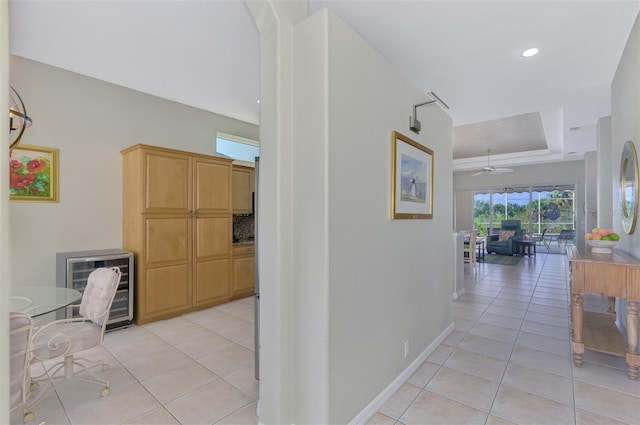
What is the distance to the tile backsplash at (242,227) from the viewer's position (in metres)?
5.14

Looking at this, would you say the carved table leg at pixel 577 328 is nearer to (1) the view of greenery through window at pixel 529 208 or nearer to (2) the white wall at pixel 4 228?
(2) the white wall at pixel 4 228

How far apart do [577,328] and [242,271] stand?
159 inches

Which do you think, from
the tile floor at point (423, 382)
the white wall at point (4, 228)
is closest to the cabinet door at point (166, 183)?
the tile floor at point (423, 382)

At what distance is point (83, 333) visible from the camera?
2258 millimetres

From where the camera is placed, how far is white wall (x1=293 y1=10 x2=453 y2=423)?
1.67 m

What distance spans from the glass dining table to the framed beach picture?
7.90 ft

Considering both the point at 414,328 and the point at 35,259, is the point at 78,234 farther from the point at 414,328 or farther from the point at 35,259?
the point at 414,328

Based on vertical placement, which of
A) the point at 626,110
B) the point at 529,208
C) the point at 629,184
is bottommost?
the point at 529,208

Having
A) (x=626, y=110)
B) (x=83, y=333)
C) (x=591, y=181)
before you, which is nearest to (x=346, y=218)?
(x=83, y=333)

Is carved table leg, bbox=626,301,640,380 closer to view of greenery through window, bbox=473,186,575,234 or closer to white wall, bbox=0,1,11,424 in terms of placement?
white wall, bbox=0,1,11,424

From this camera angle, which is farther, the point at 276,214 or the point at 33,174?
the point at 33,174

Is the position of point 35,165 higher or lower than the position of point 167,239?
higher

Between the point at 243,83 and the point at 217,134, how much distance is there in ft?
4.91

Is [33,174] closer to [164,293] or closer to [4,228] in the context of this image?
[164,293]
